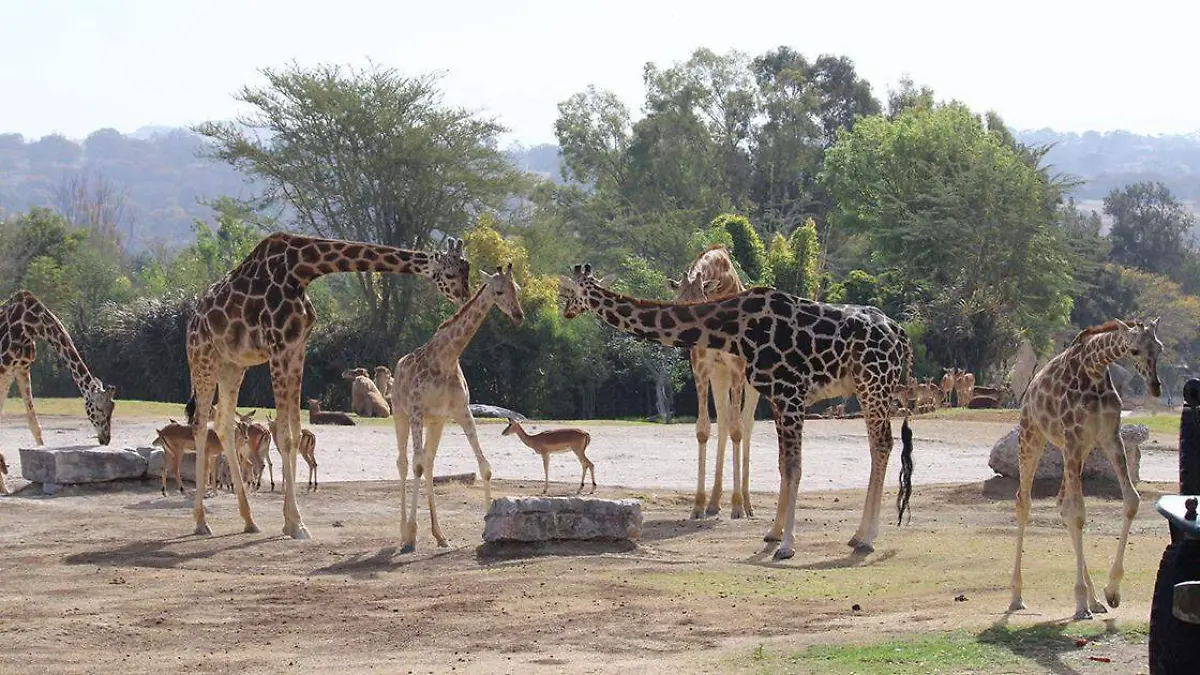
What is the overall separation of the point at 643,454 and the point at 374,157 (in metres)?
31.4

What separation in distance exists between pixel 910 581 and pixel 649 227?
195ft

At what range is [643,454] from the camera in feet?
92.3

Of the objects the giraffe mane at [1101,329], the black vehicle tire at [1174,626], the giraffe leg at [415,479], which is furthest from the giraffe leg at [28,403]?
the black vehicle tire at [1174,626]

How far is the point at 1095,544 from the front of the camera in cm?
1595

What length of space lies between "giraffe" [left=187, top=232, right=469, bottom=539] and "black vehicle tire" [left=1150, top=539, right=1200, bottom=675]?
11.1 m

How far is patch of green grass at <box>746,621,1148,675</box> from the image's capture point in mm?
10125

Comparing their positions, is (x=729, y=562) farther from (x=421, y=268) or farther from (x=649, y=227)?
(x=649, y=227)

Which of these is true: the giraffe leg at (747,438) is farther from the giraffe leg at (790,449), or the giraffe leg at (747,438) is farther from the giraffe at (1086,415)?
the giraffe at (1086,415)

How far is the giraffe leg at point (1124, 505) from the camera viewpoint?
11758 mm

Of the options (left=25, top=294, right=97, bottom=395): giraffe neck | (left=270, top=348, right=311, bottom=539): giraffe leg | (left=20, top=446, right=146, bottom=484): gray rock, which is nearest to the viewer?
(left=270, top=348, right=311, bottom=539): giraffe leg

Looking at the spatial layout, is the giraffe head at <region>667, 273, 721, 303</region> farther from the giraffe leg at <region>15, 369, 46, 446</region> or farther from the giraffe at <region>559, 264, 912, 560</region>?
the giraffe leg at <region>15, 369, 46, 446</region>

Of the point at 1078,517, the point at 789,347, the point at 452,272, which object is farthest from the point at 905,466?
the point at 1078,517

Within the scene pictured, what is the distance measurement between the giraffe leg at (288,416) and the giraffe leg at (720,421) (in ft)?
15.6

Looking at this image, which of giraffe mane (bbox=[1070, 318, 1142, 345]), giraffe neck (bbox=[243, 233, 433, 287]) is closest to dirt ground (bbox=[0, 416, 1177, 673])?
giraffe mane (bbox=[1070, 318, 1142, 345])
